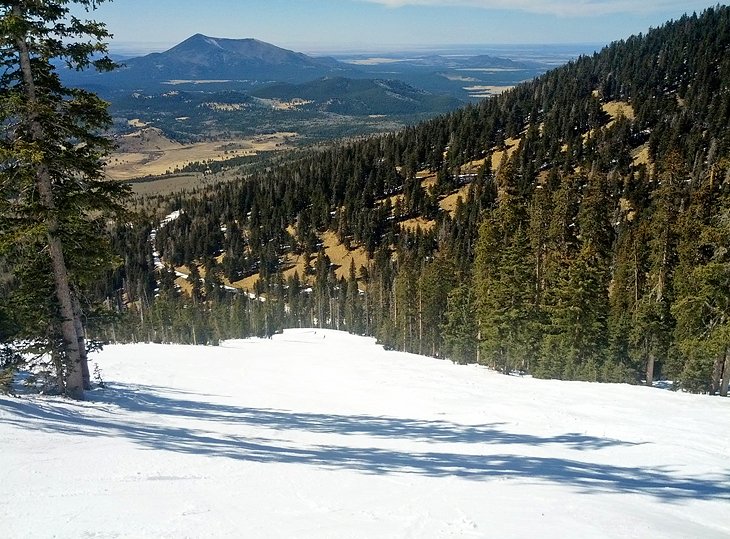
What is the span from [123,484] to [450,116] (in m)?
176

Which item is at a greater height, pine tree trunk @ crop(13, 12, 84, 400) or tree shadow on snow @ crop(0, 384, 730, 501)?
pine tree trunk @ crop(13, 12, 84, 400)

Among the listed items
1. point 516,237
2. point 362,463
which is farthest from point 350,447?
point 516,237

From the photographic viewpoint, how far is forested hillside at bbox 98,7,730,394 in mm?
35906

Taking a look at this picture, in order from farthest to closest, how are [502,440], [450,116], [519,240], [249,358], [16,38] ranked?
1. [450,116]
2. [519,240]
3. [249,358]
4. [502,440]
5. [16,38]

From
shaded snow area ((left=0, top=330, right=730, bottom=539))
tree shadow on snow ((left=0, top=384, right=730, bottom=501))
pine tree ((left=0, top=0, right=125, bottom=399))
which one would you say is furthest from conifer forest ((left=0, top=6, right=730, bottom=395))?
Result: shaded snow area ((left=0, top=330, right=730, bottom=539))

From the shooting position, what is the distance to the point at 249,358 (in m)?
31.3

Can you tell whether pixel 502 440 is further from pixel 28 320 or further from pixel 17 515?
pixel 28 320

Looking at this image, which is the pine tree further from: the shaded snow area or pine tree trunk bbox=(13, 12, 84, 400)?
the shaded snow area

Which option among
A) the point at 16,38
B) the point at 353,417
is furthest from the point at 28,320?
the point at 353,417

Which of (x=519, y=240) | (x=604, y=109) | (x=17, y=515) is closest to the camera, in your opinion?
(x=17, y=515)

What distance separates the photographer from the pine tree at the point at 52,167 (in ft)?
40.4

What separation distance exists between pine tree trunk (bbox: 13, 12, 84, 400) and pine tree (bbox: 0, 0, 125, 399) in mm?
26

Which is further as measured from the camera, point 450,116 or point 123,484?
point 450,116

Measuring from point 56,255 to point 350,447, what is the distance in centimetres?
1017
